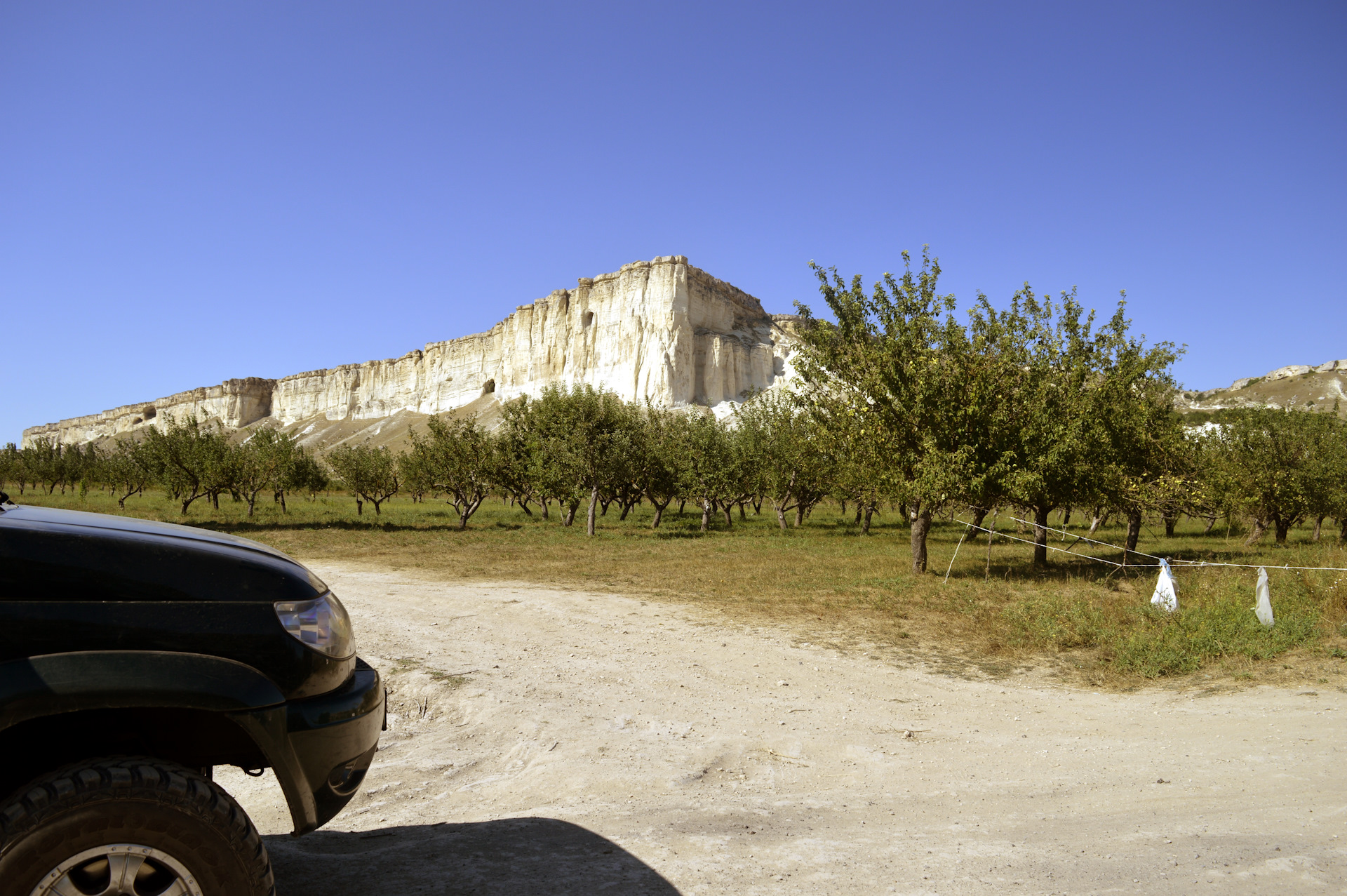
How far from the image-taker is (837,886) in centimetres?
339

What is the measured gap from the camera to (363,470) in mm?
45781

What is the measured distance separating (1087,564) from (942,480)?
8420 mm

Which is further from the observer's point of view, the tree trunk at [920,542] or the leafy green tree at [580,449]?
the leafy green tree at [580,449]

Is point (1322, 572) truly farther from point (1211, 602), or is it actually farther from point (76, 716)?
point (76, 716)

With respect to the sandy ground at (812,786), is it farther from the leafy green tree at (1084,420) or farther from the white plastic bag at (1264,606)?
the leafy green tree at (1084,420)

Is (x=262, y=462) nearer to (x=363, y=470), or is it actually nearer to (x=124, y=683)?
(x=363, y=470)

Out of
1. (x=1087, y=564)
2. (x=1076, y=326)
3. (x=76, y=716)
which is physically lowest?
(x=1087, y=564)

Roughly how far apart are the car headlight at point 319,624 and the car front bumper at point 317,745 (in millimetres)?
161

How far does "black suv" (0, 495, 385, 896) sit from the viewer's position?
210 cm

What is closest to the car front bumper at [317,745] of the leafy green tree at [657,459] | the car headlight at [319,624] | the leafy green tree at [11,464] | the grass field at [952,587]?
the car headlight at [319,624]

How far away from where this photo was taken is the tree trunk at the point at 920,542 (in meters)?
18.4

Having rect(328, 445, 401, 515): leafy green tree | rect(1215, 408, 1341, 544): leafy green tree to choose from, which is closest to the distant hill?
rect(1215, 408, 1341, 544): leafy green tree

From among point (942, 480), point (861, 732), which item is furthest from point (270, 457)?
point (861, 732)

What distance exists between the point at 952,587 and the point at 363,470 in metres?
39.5
